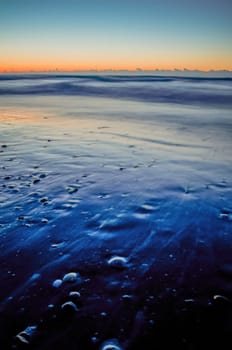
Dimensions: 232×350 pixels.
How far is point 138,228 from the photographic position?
283cm

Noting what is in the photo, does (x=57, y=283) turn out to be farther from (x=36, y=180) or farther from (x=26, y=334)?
(x=36, y=180)

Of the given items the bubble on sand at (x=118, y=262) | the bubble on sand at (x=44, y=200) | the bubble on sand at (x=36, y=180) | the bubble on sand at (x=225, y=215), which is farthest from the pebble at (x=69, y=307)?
the bubble on sand at (x=36, y=180)

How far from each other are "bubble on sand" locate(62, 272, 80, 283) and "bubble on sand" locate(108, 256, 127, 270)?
0.30 metres

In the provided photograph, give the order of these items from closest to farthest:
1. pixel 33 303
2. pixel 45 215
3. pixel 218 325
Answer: pixel 218 325
pixel 33 303
pixel 45 215

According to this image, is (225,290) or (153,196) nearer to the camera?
(225,290)

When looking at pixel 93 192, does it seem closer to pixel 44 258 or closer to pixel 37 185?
pixel 37 185

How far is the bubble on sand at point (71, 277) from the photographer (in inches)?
81.1

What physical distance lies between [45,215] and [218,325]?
204cm

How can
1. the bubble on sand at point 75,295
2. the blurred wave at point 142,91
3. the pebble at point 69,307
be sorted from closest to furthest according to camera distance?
the pebble at point 69,307 < the bubble on sand at point 75,295 < the blurred wave at point 142,91

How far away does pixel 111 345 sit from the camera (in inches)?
60.9

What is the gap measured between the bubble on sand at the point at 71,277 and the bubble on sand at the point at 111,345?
589 mm

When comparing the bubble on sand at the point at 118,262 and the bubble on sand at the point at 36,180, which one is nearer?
the bubble on sand at the point at 118,262

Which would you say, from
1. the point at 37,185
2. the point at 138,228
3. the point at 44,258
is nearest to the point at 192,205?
the point at 138,228

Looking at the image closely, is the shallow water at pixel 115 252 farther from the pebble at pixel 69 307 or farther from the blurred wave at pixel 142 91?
the blurred wave at pixel 142 91
